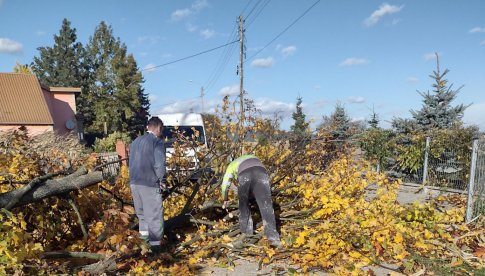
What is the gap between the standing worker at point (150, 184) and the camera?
4.52 meters

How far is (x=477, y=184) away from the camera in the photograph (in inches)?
245

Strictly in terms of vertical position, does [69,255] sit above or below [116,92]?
below

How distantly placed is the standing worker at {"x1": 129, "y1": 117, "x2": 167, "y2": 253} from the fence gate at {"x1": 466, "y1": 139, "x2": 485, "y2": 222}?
521 centimetres

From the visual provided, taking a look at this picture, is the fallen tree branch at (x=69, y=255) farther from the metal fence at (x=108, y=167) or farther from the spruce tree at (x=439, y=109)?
the spruce tree at (x=439, y=109)

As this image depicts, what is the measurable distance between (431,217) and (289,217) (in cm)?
224

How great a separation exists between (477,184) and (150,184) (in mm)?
5709

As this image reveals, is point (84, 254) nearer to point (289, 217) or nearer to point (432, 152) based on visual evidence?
point (289, 217)

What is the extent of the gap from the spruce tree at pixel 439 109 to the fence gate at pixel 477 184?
706 cm

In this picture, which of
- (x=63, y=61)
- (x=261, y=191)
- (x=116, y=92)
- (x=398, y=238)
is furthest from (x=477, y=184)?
(x=63, y=61)

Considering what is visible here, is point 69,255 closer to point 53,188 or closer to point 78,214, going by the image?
point 78,214

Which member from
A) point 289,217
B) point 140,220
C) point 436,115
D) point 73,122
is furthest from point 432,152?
point 73,122

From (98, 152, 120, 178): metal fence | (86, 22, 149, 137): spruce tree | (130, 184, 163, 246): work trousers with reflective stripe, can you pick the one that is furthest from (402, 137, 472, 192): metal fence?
(86, 22, 149, 137): spruce tree

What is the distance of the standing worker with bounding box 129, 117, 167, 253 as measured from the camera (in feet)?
14.8

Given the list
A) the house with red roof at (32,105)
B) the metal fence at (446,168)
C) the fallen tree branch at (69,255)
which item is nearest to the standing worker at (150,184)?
the fallen tree branch at (69,255)
